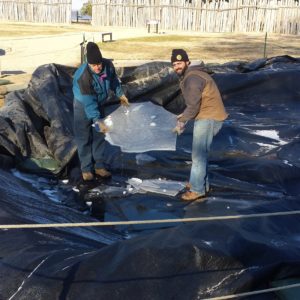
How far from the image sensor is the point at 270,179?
190 inches

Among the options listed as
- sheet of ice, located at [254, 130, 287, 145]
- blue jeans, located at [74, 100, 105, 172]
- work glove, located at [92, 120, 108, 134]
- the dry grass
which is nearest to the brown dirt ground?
the dry grass

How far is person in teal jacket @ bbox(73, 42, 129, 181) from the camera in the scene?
15.5ft

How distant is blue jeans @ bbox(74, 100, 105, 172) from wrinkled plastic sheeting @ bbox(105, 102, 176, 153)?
6.4 inches

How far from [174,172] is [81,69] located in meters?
1.44

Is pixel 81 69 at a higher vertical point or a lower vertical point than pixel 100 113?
higher

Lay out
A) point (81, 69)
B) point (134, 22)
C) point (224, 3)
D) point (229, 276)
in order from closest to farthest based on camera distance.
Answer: point (229, 276) < point (81, 69) < point (224, 3) < point (134, 22)

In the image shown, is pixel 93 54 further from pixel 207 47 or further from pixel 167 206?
pixel 207 47

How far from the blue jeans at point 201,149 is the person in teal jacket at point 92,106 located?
0.96 metres

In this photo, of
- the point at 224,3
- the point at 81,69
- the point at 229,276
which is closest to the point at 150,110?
the point at 81,69

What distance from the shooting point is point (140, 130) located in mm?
5543

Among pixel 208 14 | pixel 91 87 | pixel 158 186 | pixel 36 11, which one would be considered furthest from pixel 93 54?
pixel 36 11

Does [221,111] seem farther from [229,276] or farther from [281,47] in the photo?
[281,47]

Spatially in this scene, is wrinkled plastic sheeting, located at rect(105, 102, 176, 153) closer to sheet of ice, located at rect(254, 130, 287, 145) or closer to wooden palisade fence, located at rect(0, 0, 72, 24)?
sheet of ice, located at rect(254, 130, 287, 145)

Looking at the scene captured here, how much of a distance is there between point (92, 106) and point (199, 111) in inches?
42.9
